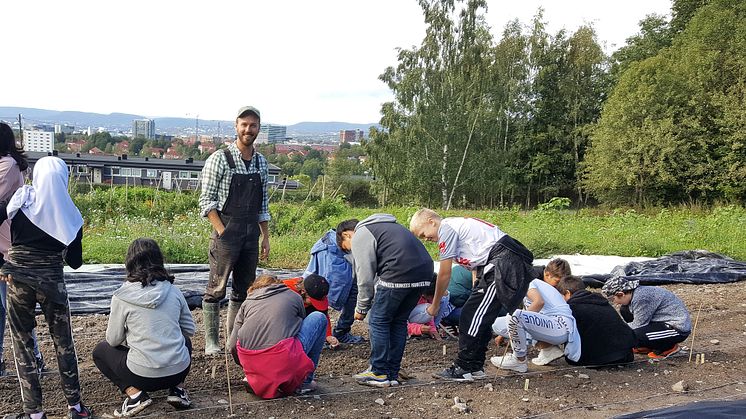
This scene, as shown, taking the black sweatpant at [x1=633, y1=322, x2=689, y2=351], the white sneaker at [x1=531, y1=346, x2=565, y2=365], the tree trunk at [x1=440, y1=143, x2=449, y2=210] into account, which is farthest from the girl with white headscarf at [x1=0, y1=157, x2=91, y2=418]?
the tree trunk at [x1=440, y1=143, x2=449, y2=210]

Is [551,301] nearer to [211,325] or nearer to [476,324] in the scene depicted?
[476,324]

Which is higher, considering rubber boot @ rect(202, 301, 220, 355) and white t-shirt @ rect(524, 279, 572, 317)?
white t-shirt @ rect(524, 279, 572, 317)

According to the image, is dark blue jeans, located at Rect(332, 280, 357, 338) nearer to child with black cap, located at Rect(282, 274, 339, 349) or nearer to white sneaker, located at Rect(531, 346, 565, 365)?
child with black cap, located at Rect(282, 274, 339, 349)

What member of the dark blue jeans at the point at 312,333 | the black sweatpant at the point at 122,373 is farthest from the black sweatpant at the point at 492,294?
the black sweatpant at the point at 122,373

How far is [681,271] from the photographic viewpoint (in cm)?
880

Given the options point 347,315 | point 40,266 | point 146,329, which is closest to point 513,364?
point 347,315

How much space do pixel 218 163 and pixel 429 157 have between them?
2617 cm

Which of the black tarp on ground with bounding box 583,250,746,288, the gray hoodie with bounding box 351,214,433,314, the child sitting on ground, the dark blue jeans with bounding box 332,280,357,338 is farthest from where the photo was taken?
the black tarp on ground with bounding box 583,250,746,288

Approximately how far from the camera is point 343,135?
111938 mm

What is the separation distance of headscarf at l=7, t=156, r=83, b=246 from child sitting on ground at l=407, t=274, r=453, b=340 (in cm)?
310

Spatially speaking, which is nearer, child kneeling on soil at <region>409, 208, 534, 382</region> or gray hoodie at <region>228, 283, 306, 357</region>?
gray hoodie at <region>228, 283, 306, 357</region>

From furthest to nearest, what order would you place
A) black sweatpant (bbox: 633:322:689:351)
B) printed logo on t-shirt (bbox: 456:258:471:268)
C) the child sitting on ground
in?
the child sitting on ground, black sweatpant (bbox: 633:322:689:351), printed logo on t-shirt (bbox: 456:258:471:268)

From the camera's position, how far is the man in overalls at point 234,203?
179 inches

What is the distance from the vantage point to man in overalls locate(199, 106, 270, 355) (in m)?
4.55
